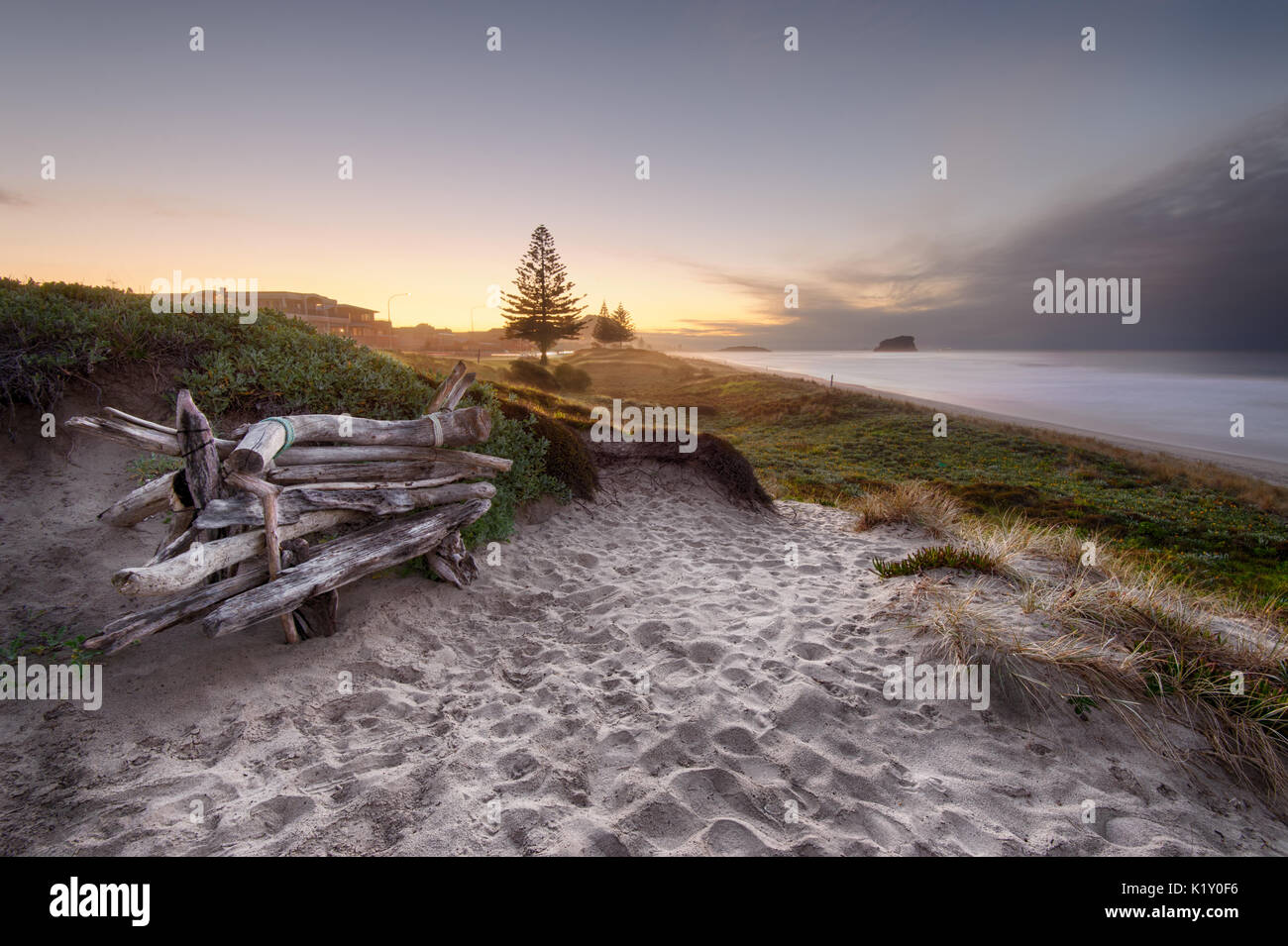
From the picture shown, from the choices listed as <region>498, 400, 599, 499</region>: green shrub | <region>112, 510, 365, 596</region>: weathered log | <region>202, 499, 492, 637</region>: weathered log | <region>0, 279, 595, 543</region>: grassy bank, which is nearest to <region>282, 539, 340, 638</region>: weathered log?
<region>202, 499, 492, 637</region>: weathered log

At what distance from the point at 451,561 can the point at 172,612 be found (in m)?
2.62

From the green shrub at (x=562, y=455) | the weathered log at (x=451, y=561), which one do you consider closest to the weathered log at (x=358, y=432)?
the weathered log at (x=451, y=561)

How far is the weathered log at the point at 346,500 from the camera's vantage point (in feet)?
12.4

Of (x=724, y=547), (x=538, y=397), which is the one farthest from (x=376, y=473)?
(x=538, y=397)

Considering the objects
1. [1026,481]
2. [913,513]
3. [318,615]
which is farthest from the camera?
[1026,481]

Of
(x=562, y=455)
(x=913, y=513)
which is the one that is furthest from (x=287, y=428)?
(x=913, y=513)

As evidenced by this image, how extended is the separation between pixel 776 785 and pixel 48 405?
8.83 meters

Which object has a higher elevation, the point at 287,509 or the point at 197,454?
the point at 197,454

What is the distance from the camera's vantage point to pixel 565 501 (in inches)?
363

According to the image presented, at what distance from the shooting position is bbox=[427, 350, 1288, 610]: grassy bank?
12078 mm

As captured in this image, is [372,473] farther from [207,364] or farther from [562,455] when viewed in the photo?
[562,455]

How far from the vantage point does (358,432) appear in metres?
4.86

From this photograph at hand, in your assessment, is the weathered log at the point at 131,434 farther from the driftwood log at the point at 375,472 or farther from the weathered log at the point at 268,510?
the driftwood log at the point at 375,472
